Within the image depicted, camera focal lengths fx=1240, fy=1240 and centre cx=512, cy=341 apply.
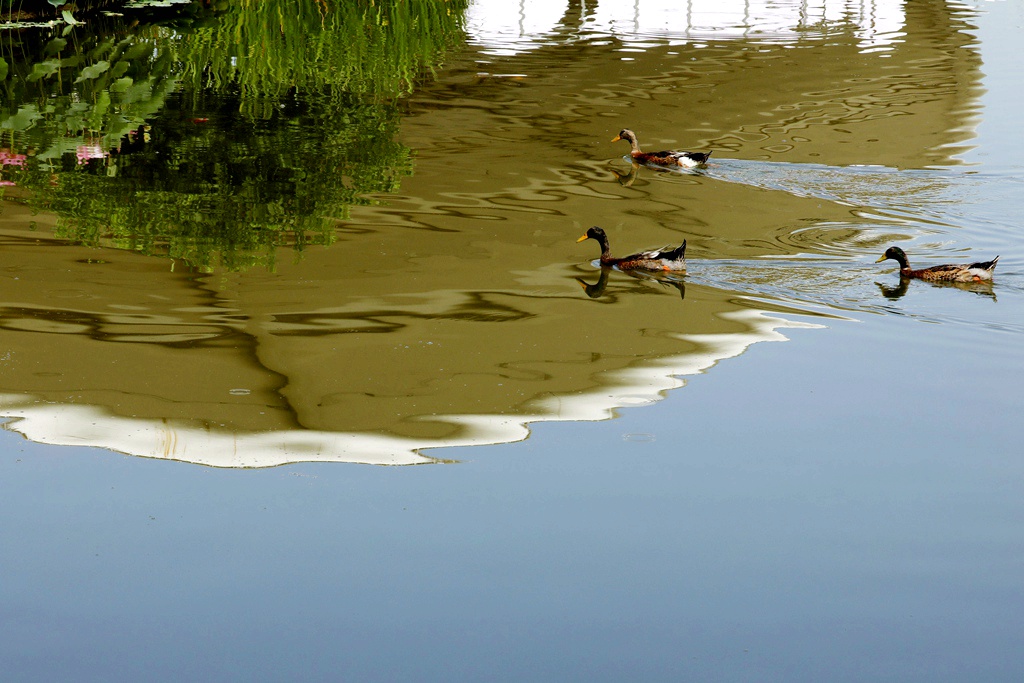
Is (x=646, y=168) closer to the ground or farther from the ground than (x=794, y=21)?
closer to the ground

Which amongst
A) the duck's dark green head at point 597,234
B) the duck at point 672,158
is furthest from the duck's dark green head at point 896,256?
the duck at point 672,158

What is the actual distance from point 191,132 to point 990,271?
27.9ft

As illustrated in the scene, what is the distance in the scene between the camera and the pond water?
15.0ft

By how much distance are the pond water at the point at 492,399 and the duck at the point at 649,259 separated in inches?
6.0

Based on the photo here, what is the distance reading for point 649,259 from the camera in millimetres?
9508

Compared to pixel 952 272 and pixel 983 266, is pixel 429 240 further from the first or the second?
pixel 983 266

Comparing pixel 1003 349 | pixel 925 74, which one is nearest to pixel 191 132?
pixel 1003 349

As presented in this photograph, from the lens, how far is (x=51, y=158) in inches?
482

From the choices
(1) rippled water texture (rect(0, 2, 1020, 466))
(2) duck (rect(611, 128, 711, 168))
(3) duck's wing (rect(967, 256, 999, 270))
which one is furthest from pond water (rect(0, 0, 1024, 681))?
(3) duck's wing (rect(967, 256, 999, 270))

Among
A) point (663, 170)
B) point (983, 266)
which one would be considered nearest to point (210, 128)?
point (663, 170)

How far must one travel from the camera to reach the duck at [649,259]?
9258 millimetres

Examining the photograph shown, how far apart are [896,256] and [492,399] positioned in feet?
13.8

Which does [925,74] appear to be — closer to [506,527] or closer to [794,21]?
[794,21]

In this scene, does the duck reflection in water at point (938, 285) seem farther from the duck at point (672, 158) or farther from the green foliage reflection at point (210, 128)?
the green foliage reflection at point (210, 128)
